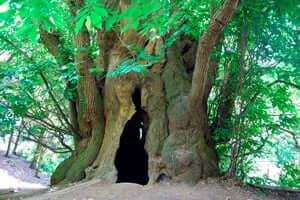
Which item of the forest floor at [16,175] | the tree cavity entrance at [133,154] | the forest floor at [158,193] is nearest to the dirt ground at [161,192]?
the forest floor at [158,193]

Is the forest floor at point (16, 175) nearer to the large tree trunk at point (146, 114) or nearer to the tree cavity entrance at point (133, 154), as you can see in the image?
the tree cavity entrance at point (133, 154)

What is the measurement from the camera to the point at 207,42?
3941 mm

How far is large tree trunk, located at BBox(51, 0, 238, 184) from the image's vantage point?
5.55m

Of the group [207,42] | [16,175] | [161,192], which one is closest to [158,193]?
[161,192]

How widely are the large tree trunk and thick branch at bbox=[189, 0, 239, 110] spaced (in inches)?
1.7

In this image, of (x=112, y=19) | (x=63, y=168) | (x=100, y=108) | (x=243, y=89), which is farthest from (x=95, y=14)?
(x=63, y=168)

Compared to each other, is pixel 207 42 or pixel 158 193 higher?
pixel 207 42

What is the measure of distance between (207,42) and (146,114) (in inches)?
129

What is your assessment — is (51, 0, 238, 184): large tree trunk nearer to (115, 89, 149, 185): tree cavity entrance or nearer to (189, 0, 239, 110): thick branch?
(189, 0, 239, 110): thick branch

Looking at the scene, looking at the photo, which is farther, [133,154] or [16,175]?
[16,175]

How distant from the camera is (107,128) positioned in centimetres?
671

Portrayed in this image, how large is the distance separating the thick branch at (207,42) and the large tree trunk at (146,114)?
4cm

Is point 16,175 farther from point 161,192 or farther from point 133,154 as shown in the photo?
point 161,192

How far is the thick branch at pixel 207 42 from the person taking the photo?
343cm
